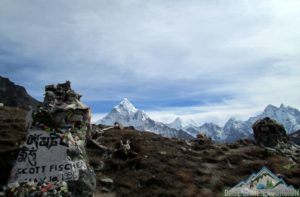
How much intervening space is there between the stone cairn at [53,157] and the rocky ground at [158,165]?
102 inches

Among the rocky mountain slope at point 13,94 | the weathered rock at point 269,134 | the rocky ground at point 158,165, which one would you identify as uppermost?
the rocky mountain slope at point 13,94

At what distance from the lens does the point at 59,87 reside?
97.1 feet

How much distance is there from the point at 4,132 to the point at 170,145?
1979 centimetres

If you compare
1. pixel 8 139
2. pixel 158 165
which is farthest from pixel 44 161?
pixel 158 165

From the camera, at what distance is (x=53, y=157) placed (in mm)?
23938

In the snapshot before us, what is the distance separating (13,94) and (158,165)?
14528 cm

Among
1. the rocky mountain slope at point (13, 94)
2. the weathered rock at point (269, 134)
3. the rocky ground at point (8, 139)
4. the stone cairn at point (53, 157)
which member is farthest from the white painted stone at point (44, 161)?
the rocky mountain slope at point (13, 94)

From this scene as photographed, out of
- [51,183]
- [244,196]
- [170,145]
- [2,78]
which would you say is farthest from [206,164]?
[2,78]

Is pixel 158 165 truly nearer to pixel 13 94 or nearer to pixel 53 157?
pixel 53 157

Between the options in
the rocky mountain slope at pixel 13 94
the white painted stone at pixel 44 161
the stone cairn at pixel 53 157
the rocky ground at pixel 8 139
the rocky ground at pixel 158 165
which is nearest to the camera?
the stone cairn at pixel 53 157

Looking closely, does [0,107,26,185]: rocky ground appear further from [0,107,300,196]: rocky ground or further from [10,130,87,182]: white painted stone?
[10,130,87,182]: white painted stone

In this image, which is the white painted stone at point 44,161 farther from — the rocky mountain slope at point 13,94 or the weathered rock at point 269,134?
the rocky mountain slope at point 13,94

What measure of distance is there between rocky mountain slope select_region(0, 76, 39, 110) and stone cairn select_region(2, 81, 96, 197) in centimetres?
12962

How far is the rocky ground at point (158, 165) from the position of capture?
27702mm
